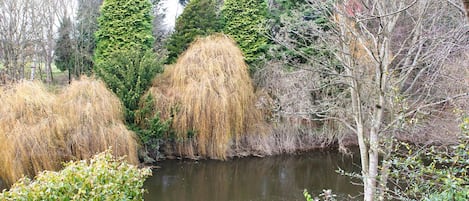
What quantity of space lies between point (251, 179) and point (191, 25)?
527 cm

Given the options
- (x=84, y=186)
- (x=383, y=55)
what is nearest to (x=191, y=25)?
(x=383, y=55)

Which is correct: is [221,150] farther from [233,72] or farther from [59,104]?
[59,104]

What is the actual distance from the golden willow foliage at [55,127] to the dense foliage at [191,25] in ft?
11.0

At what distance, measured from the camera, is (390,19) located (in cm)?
518

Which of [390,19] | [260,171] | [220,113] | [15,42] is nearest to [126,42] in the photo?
[15,42]

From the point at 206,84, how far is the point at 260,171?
286cm

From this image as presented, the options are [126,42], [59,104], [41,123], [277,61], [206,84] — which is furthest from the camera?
[126,42]

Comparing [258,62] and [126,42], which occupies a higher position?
[126,42]

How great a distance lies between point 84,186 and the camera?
3.53m

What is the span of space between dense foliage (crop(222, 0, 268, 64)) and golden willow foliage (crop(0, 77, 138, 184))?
15.7 feet

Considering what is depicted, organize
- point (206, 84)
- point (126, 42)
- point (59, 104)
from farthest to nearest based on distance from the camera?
point (126, 42) < point (206, 84) < point (59, 104)

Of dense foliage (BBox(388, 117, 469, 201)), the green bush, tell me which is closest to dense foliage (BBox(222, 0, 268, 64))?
the green bush

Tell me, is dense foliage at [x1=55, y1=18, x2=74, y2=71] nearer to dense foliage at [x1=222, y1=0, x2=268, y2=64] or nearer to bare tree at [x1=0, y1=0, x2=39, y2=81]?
bare tree at [x1=0, y1=0, x2=39, y2=81]

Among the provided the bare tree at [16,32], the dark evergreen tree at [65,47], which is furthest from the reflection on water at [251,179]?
the dark evergreen tree at [65,47]
